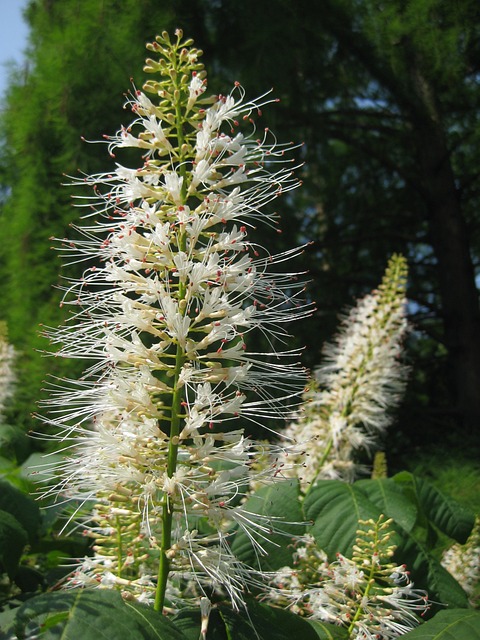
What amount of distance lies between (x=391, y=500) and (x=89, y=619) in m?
1.20

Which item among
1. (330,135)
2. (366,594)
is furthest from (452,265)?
(366,594)

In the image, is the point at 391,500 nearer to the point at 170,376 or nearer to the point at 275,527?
the point at 275,527

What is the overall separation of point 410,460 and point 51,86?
143 inches

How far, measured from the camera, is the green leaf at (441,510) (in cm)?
212

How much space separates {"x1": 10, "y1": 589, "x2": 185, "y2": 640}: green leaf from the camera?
1.01 m

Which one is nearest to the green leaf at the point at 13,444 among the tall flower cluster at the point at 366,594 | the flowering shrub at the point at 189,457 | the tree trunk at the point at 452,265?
the flowering shrub at the point at 189,457

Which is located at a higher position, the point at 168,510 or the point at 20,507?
the point at 168,510

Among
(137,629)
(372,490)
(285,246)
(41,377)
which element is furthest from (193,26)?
(137,629)

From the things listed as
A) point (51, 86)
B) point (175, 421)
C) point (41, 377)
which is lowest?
point (41, 377)

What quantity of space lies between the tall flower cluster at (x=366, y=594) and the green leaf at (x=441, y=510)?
376mm

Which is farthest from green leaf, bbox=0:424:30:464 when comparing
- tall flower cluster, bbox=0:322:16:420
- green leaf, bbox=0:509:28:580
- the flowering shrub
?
tall flower cluster, bbox=0:322:16:420

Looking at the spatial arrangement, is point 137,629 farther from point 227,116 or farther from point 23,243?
point 23,243

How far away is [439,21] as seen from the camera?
4.49 meters

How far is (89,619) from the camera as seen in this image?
1031 mm
